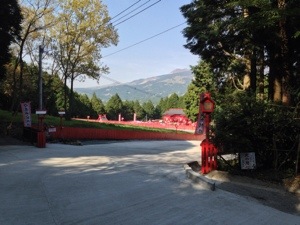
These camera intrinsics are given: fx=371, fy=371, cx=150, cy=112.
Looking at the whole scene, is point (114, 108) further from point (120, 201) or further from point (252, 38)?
point (120, 201)

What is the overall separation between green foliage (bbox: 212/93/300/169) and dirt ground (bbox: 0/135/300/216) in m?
0.75

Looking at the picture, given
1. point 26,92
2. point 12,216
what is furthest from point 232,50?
point 26,92

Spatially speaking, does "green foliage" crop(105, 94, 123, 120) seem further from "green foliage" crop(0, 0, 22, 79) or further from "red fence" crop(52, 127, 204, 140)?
"green foliage" crop(0, 0, 22, 79)

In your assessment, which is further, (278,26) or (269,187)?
(278,26)

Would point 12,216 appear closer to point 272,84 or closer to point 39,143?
point 272,84

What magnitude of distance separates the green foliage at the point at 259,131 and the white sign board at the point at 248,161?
122mm

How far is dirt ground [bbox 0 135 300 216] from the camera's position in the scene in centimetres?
702

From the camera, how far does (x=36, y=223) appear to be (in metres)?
5.71

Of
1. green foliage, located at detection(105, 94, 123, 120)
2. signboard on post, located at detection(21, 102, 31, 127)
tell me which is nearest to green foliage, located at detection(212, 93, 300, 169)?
signboard on post, located at detection(21, 102, 31, 127)

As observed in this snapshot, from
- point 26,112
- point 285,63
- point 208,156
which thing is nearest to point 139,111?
point 26,112

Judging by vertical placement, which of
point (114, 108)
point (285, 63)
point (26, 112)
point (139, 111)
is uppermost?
point (114, 108)

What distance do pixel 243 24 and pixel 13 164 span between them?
9228 millimetres

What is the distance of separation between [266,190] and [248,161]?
1.34 metres

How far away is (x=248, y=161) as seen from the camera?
9.05m
